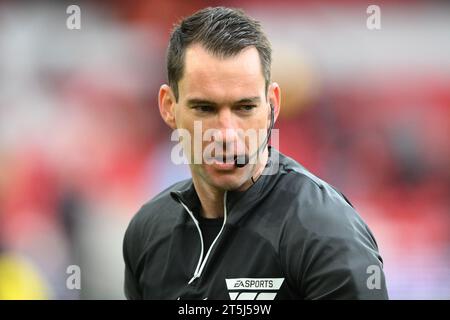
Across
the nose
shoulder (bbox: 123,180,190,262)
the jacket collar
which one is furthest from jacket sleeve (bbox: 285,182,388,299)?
shoulder (bbox: 123,180,190,262)

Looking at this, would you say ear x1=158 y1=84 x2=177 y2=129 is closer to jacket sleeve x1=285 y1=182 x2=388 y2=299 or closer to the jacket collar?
the jacket collar

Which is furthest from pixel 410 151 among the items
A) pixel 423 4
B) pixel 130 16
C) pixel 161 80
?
pixel 130 16

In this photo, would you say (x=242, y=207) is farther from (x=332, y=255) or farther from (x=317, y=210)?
(x=332, y=255)

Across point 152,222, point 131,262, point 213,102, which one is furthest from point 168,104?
point 131,262

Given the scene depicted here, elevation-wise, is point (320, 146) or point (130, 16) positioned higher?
A: point (130, 16)

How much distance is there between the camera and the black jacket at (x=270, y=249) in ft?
6.10

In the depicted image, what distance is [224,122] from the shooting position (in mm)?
2043

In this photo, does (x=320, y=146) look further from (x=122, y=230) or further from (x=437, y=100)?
(x=122, y=230)

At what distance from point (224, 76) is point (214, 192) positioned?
41 centimetres

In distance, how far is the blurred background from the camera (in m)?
4.20

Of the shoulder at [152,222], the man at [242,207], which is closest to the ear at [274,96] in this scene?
the man at [242,207]

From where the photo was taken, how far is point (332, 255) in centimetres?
186

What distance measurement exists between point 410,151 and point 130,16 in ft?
6.68
